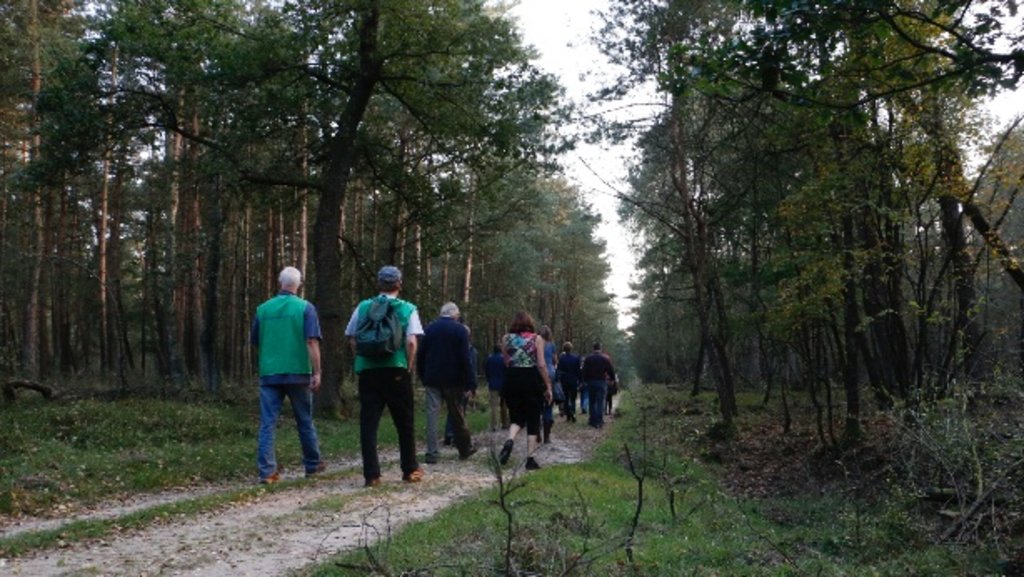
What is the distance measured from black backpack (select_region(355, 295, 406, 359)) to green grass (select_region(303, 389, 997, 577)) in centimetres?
179

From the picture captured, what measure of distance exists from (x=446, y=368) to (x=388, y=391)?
2.12m

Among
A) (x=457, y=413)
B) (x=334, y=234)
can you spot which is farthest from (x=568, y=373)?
(x=457, y=413)

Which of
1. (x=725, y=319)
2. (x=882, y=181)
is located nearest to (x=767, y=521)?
(x=882, y=181)

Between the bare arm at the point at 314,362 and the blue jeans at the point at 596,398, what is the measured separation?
37.6ft

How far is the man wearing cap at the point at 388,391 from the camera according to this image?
25.4 feet

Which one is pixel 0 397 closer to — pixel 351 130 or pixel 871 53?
pixel 351 130

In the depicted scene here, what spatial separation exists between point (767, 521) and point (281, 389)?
19.5 feet

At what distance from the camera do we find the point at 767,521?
9.00 meters

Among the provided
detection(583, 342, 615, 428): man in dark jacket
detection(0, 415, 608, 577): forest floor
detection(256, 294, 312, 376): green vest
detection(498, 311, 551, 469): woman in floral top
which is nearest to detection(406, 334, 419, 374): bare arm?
detection(256, 294, 312, 376): green vest

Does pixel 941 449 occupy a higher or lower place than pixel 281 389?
lower

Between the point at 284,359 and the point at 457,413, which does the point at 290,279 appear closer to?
the point at 284,359

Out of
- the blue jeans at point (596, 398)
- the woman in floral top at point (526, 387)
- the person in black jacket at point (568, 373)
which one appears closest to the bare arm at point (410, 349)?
the woman in floral top at point (526, 387)

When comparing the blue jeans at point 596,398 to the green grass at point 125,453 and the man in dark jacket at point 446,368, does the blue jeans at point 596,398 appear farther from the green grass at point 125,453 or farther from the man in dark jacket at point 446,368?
the man in dark jacket at point 446,368

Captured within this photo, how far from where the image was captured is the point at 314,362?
8.05 metres
